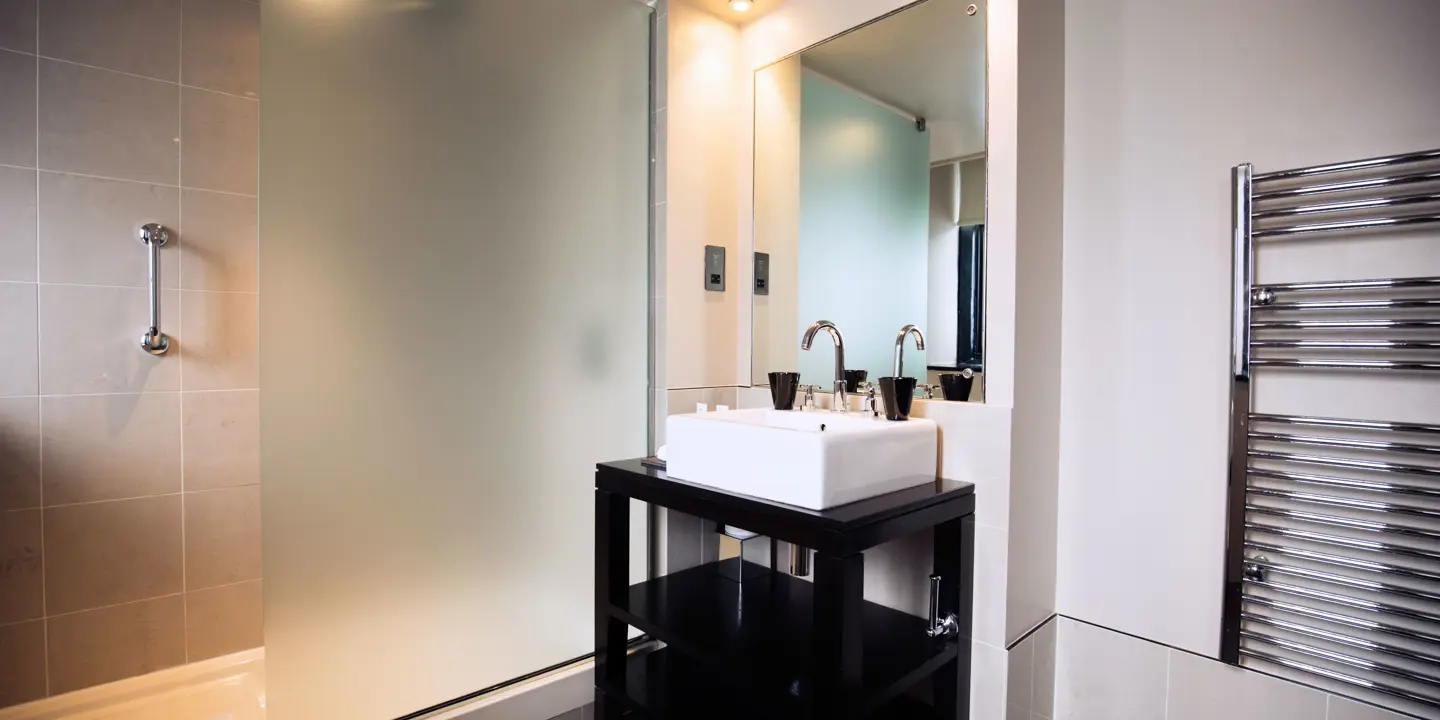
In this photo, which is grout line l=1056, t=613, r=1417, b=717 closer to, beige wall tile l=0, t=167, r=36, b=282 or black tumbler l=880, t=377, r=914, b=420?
black tumbler l=880, t=377, r=914, b=420

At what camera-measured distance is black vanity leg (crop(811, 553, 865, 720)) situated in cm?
115

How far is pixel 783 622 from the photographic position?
1.58 meters

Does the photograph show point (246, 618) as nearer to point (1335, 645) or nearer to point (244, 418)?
point (244, 418)

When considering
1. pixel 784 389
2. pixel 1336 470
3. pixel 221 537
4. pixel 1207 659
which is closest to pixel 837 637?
pixel 784 389

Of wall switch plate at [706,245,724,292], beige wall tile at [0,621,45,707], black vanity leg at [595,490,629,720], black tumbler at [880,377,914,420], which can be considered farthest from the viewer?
wall switch plate at [706,245,724,292]

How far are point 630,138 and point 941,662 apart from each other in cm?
154

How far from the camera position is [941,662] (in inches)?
55.3

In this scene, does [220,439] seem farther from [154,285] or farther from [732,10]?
[732,10]

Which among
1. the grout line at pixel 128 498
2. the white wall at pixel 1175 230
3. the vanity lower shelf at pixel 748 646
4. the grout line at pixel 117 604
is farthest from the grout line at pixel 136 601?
the white wall at pixel 1175 230

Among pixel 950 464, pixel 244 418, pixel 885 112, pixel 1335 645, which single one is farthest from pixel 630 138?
pixel 1335 645

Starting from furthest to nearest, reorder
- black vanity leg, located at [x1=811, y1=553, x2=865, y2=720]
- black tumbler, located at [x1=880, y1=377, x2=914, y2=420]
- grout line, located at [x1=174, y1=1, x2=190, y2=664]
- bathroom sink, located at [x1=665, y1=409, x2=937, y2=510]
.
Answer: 1. grout line, located at [x1=174, y1=1, x2=190, y2=664]
2. black tumbler, located at [x1=880, y1=377, x2=914, y2=420]
3. bathroom sink, located at [x1=665, y1=409, x2=937, y2=510]
4. black vanity leg, located at [x1=811, y1=553, x2=865, y2=720]

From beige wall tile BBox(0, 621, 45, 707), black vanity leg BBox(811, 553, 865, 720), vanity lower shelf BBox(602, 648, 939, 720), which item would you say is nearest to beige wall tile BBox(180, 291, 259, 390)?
beige wall tile BBox(0, 621, 45, 707)

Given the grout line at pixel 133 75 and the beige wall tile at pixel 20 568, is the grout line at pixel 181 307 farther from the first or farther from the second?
the beige wall tile at pixel 20 568

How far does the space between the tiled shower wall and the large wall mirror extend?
1812mm
